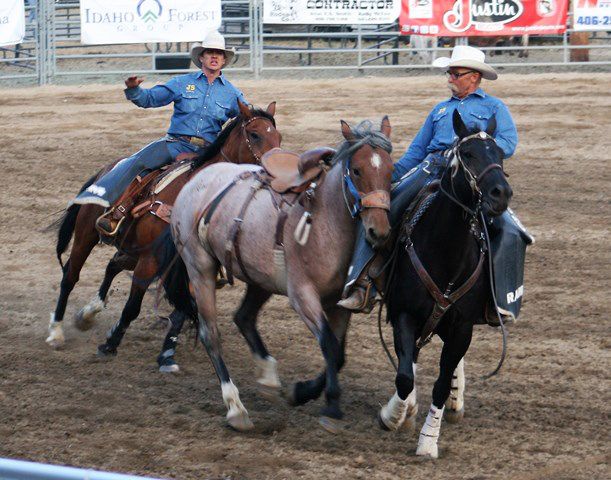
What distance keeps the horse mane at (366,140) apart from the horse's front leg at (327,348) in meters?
0.81

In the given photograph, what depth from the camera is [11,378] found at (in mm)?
7266

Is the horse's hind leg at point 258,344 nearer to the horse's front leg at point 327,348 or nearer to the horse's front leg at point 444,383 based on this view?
the horse's front leg at point 327,348

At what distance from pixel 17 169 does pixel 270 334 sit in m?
6.36

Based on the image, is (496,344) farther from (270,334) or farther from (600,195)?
(600,195)

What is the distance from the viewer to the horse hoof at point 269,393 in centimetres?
666

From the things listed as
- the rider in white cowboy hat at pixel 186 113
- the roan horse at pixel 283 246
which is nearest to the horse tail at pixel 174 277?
the roan horse at pixel 283 246

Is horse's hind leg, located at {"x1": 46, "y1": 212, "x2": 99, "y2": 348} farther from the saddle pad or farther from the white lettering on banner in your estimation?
the white lettering on banner

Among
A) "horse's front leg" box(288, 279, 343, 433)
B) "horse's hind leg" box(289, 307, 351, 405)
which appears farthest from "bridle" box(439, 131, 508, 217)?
"horse's hind leg" box(289, 307, 351, 405)

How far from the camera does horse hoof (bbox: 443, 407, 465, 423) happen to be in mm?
6359

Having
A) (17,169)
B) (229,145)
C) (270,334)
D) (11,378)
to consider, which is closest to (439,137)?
(229,145)

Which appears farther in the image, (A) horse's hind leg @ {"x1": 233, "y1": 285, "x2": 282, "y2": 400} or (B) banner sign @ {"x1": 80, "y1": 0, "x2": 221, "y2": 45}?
(B) banner sign @ {"x1": 80, "y1": 0, "x2": 221, "y2": 45}

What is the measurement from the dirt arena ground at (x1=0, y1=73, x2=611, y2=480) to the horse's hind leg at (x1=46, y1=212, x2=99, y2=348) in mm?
136

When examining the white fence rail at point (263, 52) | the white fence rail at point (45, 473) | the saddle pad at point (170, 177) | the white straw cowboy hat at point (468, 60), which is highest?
the white fence rail at point (263, 52)

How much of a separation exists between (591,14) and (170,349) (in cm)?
1219
